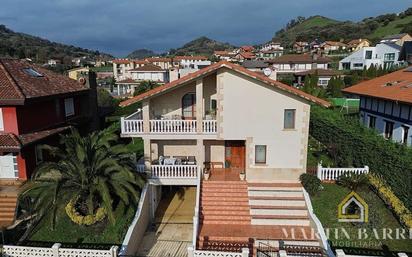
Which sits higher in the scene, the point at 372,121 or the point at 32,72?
the point at 32,72

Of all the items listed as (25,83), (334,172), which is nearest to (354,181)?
(334,172)

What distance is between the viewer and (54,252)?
13.6 m

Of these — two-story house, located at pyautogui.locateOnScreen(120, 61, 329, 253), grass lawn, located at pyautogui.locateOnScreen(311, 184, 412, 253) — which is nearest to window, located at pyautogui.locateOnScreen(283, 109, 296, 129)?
two-story house, located at pyautogui.locateOnScreen(120, 61, 329, 253)

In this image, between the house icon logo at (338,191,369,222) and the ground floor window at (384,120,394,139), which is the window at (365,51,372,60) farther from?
the house icon logo at (338,191,369,222)

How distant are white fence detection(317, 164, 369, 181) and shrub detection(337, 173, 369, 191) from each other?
0.58 meters

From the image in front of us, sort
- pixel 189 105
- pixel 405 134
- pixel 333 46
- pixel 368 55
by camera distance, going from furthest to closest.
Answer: pixel 333 46 → pixel 368 55 → pixel 405 134 → pixel 189 105

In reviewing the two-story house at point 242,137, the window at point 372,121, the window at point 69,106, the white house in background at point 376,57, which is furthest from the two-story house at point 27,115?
the white house in background at point 376,57

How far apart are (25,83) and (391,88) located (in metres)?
28.4

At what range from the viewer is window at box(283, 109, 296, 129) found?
1861 centimetres

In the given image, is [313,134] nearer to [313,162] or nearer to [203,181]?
[313,162]

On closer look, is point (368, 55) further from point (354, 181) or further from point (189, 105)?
point (189, 105)

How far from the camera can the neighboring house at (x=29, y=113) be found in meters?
19.4

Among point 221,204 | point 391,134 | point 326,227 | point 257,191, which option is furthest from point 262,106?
point 391,134

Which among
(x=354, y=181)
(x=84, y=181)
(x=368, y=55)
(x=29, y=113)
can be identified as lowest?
(x=354, y=181)
